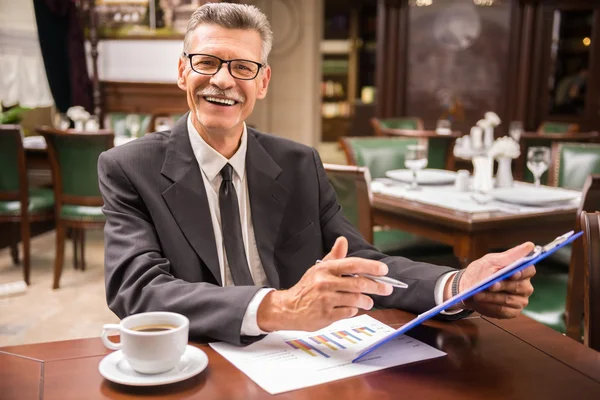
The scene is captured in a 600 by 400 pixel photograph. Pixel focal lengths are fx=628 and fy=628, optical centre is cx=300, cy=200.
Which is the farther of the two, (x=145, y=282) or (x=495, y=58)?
(x=495, y=58)

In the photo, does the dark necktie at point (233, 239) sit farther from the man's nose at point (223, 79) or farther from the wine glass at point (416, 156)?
the wine glass at point (416, 156)

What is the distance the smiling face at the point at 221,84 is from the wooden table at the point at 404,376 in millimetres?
575

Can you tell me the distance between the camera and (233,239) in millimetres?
1355

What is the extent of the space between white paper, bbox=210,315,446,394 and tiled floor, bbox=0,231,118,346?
2197mm

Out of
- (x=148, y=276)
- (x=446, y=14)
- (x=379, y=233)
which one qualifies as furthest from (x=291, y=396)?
(x=446, y=14)

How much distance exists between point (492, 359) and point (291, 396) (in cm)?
33

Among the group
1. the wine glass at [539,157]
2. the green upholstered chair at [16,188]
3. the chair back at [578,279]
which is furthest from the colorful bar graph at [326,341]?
the green upholstered chair at [16,188]

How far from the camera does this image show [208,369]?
885 mm

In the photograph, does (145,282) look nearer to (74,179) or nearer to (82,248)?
(74,179)

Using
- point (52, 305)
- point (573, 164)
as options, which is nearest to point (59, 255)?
point (52, 305)

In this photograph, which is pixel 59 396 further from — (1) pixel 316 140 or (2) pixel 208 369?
(1) pixel 316 140

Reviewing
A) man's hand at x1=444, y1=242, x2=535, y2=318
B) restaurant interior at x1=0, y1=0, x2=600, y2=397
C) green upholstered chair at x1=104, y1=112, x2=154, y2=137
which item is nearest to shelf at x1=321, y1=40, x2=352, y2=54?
restaurant interior at x1=0, y1=0, x2=600, y2=397

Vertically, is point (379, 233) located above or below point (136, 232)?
below

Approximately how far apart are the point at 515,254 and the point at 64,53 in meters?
6.23
